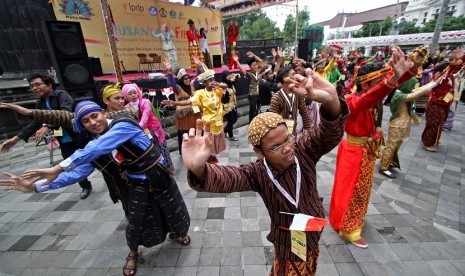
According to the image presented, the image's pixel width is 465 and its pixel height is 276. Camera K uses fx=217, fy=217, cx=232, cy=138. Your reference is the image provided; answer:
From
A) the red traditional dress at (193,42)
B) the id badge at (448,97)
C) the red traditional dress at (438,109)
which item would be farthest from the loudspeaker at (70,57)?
the id badge at (448,97)

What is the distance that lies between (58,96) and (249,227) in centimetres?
375

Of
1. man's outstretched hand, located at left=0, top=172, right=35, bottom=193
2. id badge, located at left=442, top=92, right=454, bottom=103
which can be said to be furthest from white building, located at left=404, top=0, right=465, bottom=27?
man's outstretched hand, located at left=0, top=172, right=35, bottom=193

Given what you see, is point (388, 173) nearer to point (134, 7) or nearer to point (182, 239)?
point (182, 239)

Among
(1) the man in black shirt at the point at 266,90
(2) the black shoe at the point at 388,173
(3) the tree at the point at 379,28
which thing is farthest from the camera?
(3) the tree at the point at 379,28

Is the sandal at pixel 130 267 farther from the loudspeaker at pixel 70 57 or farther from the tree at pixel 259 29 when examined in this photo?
the tree at pixel 259 29

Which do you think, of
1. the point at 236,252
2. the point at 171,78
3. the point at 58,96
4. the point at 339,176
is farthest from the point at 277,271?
the point at 171,78

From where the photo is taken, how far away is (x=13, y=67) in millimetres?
9141

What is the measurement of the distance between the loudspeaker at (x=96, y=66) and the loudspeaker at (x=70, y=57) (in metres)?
3.62

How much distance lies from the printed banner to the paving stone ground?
7.04m

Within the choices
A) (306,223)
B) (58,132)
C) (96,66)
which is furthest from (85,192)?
(96,66)

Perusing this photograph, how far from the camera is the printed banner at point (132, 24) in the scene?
28.0 ft

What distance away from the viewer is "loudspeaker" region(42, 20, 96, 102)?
17.1 feet

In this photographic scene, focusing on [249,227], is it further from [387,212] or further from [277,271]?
[387,212]

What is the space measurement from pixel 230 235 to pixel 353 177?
1.77 m
